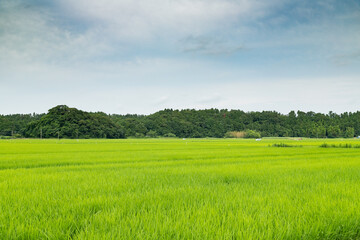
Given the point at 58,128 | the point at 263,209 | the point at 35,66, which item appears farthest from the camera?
the point at 58,128

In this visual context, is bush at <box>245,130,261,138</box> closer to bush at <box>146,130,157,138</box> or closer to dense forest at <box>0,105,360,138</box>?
dense forest at <box>0,105,360,138</box>

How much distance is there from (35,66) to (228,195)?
49.6 m

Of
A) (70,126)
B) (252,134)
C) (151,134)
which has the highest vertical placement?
(70,126)

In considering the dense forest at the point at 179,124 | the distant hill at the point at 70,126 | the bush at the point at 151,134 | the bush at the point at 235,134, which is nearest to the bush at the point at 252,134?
the dense forest at the point at 179,124

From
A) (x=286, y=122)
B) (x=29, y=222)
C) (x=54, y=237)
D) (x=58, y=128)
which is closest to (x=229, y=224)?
(x=54, y=237)

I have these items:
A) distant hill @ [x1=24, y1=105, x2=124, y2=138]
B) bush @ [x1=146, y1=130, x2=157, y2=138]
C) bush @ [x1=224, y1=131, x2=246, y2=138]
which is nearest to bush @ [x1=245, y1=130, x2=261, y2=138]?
bush @ [x1=224, y1=131, x2=246, y2=138]

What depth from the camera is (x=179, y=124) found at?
113375 millimetres

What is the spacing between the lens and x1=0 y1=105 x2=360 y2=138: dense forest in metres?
86.1

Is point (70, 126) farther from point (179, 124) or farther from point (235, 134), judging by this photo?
point (235, 134)

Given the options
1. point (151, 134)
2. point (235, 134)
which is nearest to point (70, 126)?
point (151, 134)

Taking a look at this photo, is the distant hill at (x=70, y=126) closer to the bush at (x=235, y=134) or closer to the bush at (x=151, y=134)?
the bush at (x=151, y=134)

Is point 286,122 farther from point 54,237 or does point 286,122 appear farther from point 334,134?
point 54,237

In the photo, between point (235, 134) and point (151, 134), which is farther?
point (235, 134)

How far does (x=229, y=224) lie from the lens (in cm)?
288
